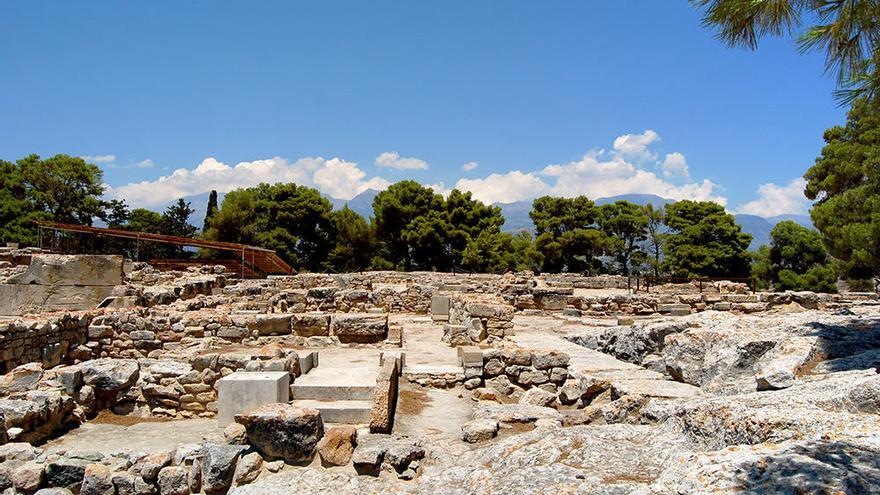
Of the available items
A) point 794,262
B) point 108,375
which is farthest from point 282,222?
point 794,262

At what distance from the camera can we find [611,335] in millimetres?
8750

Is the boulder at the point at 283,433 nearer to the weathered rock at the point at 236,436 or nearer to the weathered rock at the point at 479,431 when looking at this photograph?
the weathered rock at the point at 236,436

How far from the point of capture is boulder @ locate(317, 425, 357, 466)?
17.3 ft

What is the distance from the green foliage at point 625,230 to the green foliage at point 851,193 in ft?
49.1

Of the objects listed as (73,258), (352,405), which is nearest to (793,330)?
(352,405)

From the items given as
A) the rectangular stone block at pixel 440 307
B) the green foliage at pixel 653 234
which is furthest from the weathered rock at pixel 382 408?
the green foliage at pixel 653 234

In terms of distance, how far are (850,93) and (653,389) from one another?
4.01m

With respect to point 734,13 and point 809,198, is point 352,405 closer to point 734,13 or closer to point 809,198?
point 734,13

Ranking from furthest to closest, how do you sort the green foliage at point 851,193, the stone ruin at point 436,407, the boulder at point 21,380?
the green foliage at point 851,193 → the boulder at point 21,380 → the stone ruin at point 436,407

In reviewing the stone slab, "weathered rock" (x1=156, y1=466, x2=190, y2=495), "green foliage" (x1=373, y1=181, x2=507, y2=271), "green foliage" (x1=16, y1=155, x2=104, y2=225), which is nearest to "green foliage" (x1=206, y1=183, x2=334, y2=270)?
"green foliage" (x1=373, y1=181, x2=507, y2=271)

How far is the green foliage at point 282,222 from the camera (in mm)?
41781

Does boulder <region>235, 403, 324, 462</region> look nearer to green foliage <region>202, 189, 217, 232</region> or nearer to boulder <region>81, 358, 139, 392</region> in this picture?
boulder <region>81, 358, 139, 392</region>

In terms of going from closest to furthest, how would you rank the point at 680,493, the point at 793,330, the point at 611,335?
the point at 680,493
the point at 793,330
the point at 611,335

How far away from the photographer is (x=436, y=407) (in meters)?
6.96
